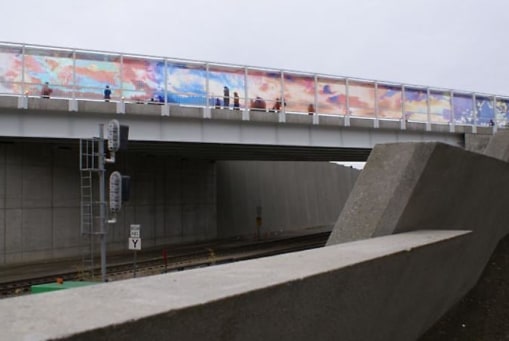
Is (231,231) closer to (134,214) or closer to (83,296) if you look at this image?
(134,214)

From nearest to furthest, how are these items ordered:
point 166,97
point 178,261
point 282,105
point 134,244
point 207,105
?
point 134,244 < point 166,97 < point 178,261 < point 207,105 < point 282,105

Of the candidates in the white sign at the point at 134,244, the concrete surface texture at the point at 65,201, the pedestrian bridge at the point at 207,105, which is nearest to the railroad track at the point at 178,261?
the white sign at the point at 134,244

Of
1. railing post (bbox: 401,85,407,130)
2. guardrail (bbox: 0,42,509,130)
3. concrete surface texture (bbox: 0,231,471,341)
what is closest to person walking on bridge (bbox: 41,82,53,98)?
guardrail (bbox: 0,42,509,130)

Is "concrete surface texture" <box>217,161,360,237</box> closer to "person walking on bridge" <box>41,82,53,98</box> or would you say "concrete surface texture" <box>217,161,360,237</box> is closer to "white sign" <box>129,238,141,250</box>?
"person walking on bridge" <box>41,82,53,98</box>

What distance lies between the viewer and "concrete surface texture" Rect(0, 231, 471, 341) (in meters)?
2.40

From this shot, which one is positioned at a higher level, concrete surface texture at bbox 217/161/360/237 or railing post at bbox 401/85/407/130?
railing post at bbox 401/85/407/130

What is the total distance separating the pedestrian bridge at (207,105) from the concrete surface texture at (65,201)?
253 centimetres

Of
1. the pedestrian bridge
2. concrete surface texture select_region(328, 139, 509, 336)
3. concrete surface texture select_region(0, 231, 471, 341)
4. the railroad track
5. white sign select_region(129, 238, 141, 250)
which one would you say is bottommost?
the railroad track

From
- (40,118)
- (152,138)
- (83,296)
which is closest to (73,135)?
(40,118)

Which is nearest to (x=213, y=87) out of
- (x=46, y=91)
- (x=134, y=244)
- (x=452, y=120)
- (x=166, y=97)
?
(x=166, y=97)

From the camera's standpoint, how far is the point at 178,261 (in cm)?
2331

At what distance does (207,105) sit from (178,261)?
282 inches

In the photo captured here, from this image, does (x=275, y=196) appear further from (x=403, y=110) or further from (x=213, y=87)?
(x=213, y=87)

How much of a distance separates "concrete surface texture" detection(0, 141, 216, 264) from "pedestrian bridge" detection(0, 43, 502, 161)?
8.30 feet
